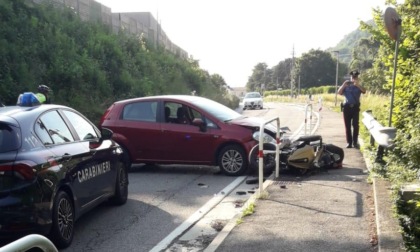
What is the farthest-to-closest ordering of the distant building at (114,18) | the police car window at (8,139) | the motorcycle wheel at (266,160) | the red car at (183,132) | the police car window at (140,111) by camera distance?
the distant building at (114,18)
the police car window at (140,111)
the red car at (183,132)
the motorcycle wheel at (266,160)
the police car window at (8,139)

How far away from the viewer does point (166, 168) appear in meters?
10.8

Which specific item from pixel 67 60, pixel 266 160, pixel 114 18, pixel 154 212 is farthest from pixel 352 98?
pixel 114 18

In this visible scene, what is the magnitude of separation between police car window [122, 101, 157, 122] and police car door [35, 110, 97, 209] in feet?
12.8

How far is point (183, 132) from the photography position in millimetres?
Answer: 9727

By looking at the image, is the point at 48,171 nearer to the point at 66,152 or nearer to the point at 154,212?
the point at 66,152

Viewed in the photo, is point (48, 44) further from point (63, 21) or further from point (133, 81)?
point (133, 81)

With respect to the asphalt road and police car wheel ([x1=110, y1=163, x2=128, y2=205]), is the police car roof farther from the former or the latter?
police car wheel ([x1=110, y1=163, x2=128, y2=205])

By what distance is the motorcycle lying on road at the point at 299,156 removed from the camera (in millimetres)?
8781

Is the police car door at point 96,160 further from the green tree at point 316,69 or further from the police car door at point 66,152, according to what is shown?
the green tree at point 316,69

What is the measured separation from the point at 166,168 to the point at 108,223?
172 inches

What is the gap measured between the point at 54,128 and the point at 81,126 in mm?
835

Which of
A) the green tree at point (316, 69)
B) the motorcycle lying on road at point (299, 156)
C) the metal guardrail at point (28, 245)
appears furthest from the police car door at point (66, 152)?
the green tree at point (316, 69)

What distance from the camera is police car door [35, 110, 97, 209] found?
17.7 feet

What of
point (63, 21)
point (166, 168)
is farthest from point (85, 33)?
point (166, 168)
